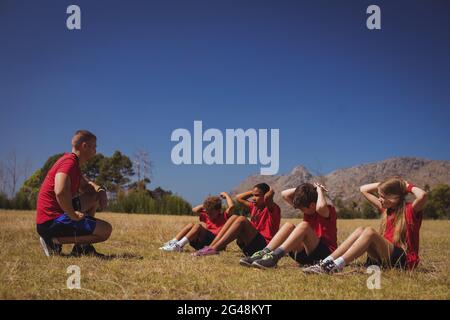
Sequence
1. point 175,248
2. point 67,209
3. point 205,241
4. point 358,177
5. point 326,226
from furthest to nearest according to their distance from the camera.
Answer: point 358,177, point 205,241, point 175,248, point 67,209, point 326,226

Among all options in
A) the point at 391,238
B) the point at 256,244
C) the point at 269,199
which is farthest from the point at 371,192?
the point at 256,244

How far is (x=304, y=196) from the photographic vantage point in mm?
5926

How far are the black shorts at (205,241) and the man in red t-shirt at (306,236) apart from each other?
227 centimetres

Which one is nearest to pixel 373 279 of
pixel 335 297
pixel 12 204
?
pixel 335 297

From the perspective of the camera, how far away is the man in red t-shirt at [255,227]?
7.10 metres

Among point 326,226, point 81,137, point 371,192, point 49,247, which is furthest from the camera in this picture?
point 81,137

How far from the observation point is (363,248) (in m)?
Answer: 5.30

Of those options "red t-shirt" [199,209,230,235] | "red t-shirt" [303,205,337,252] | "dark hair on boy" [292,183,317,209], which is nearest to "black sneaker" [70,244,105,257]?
"red t-shirt" [199,209,230,235]

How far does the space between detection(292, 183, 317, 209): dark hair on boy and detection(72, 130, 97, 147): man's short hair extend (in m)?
3.33

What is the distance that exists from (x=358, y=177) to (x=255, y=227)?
27.4 metres

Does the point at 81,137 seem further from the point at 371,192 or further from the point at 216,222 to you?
the point at 371,192

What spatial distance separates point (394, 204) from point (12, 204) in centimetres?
2209

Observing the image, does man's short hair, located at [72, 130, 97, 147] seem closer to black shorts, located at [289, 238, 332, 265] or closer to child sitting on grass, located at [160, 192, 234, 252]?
child sitting on grass, located at [160, 192, 234, 252]
